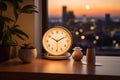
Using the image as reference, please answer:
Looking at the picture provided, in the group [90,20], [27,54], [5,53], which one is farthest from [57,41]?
[90,20]

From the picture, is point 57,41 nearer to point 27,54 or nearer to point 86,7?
point 27,54

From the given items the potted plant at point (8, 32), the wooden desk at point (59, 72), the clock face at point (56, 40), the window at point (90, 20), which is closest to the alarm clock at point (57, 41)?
the clock face at point (56, 40)

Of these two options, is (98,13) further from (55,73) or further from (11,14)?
(55,73)

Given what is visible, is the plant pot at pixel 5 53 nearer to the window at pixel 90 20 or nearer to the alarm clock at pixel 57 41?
the alarm clock at pixel 57 41

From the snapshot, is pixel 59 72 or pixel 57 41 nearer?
pixel 59 72

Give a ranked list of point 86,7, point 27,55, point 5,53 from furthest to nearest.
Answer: point 86,7 → point 5,53 → point 27,55

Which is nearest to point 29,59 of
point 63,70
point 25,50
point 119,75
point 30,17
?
point 25,50

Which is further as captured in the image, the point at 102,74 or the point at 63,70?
the point at 63,70

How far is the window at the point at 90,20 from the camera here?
6.87 ft

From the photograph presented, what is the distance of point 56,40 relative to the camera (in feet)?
5.65

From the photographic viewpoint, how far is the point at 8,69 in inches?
52.1

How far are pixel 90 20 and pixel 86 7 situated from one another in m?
0.14

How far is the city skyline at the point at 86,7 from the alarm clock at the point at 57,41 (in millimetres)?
474

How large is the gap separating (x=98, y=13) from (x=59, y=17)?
39 centimetres
